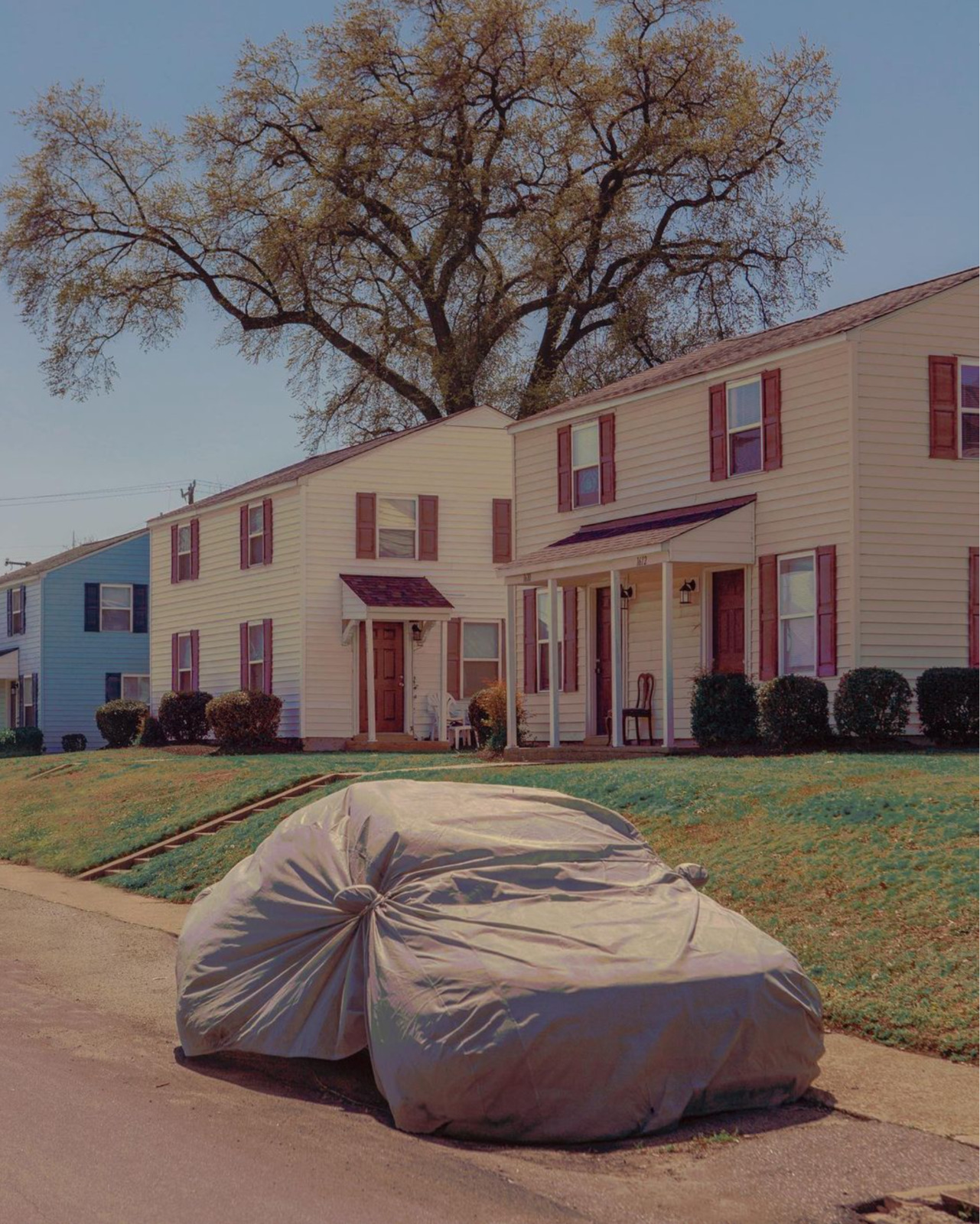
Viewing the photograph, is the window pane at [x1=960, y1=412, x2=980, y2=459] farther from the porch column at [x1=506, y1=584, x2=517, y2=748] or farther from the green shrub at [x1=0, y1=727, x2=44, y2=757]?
the green shrub at [x1=0, y1=727, x2=44, y2=757]

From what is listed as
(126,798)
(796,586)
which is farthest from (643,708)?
(126,798)

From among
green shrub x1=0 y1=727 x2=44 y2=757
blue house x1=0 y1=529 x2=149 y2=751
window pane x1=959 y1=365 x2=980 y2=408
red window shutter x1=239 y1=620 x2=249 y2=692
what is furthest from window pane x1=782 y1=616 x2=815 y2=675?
blue house x1=0 y1=529 x2=149 y2=751

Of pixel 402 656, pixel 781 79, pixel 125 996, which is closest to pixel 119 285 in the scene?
pixel 402 656

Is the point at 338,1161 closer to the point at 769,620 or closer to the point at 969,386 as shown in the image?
the point at 769,620

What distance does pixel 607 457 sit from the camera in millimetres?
24594

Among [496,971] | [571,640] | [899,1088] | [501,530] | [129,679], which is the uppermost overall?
[501,530]

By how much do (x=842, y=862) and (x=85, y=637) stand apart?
124 feet

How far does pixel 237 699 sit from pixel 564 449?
8096 millimetres

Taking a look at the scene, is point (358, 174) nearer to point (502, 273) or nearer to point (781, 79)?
point (502, 273)

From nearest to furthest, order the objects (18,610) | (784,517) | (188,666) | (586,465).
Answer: (784,517) < (586,465) < (188,666) < (18,610)

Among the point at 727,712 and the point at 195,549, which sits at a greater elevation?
the point at 195,549

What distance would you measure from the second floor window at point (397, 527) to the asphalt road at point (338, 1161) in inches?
956

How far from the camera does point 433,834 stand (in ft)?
24.0

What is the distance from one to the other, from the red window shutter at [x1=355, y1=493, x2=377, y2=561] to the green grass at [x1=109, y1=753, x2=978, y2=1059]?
15856 mm
